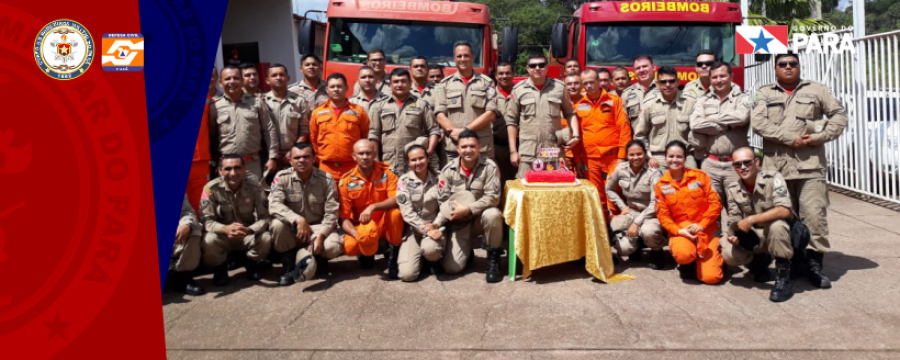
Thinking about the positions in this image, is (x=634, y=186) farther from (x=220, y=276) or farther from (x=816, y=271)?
(x=220, y=276)

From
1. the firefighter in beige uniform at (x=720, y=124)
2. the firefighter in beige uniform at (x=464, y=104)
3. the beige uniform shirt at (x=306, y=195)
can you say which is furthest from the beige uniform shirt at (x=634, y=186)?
the beige uniform shirt at (x=306, y=195)

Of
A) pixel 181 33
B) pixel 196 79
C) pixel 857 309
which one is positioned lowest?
pixel 857 309

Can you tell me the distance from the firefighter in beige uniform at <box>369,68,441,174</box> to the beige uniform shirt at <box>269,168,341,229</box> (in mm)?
805

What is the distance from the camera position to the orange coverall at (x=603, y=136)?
240 inches

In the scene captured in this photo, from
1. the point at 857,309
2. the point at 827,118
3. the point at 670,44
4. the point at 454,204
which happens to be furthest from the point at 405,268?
the point at 670,44

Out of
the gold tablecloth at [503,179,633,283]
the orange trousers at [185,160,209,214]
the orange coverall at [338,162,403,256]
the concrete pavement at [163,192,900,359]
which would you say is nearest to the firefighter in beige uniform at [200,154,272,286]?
the concrete pavement at [163,192,900,359]

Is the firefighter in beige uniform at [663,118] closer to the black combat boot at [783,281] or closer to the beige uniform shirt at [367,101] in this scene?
the black combat boot at [783,281]

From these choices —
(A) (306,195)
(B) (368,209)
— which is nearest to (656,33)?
(B) (368,209)

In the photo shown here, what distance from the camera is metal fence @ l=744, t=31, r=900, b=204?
7.08m

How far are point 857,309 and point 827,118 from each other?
1.50 meters

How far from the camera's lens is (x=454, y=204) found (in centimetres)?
512

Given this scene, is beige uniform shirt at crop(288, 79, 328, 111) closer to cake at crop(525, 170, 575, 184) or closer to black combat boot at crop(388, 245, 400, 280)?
black combat boot at crop(388, 245, 400, 280)

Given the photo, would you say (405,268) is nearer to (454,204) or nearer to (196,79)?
(454,204)

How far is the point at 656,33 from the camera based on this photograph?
889cm
